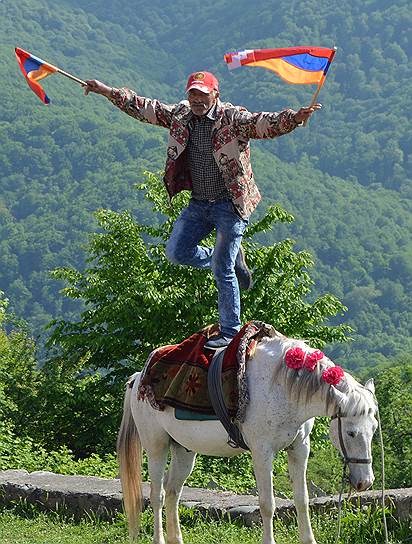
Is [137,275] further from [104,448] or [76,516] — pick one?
[76,516]

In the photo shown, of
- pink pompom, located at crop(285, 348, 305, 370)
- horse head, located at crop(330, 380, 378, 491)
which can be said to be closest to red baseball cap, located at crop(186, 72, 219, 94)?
pink pompom, located at crop(285, 348, 305, 370)

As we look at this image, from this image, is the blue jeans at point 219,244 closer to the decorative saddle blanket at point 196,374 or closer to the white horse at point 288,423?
the decorative saddle blanket at point 196,374

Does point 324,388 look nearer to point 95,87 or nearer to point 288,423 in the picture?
point 288,423

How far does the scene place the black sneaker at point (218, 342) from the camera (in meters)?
8.16

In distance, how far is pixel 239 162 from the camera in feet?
26.0

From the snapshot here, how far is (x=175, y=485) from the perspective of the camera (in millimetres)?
8867

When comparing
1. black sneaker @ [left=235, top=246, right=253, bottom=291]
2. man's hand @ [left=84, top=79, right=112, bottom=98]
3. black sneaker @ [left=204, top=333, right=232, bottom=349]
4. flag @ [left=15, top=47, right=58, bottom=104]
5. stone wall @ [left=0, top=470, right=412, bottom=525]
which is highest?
flag @ [left=15, top=47, right=58, bottom=104]

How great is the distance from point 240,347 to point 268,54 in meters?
2.08

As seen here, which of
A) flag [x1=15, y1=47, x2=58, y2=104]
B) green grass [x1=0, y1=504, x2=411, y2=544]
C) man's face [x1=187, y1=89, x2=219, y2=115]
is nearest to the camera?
man's face [x1=187, y1=89, x2=219, y2=115]

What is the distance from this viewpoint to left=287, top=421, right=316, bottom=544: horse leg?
25.4ft

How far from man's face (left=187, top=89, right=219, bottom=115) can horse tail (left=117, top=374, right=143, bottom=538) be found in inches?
95.0

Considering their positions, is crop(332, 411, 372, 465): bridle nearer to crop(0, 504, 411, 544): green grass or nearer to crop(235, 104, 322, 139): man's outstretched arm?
crop(0, 504, 411, 544): green grass

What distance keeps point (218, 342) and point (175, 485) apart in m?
1.39

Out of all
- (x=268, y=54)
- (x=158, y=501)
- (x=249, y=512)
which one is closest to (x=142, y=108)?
(x=268, y=54)
